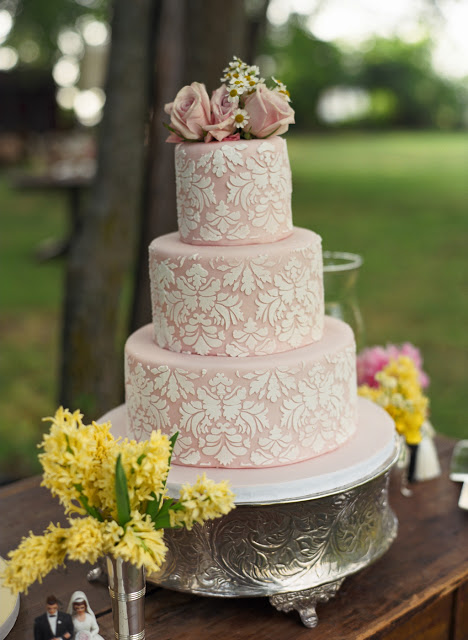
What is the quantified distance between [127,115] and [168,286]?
1.70m

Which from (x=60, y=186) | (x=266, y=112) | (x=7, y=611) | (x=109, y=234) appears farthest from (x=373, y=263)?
(x=7, y=611)

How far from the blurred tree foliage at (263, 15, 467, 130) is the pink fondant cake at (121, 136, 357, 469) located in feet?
45.7

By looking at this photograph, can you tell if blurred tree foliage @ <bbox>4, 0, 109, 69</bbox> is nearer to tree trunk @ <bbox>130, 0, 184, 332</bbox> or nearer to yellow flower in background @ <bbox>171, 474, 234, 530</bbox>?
tree trunk @ <bbox>130, 0, 184, 332</bbox>

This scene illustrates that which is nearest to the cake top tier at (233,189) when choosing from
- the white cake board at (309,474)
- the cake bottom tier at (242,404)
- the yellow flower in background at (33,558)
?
the cake bottom tier at (242,404)

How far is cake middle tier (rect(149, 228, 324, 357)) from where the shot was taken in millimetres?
1588

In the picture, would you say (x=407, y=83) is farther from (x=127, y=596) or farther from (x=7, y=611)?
(x=127, y=596)

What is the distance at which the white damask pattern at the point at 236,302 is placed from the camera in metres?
1.59

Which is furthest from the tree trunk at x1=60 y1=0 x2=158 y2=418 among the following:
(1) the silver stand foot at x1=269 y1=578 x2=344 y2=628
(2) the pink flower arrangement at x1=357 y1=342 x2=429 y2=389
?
(1) the silver stand foot at x1=269 y1=578 x2=344 y2=628

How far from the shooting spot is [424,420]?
7.29 ft

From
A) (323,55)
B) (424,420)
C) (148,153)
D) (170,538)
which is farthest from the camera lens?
(323,55)

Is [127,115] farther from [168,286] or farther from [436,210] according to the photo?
[436,210]

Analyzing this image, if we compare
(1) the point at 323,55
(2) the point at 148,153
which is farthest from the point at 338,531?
(1) the point at 323,55

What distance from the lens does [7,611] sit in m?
1.53

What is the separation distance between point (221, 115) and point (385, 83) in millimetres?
16825
